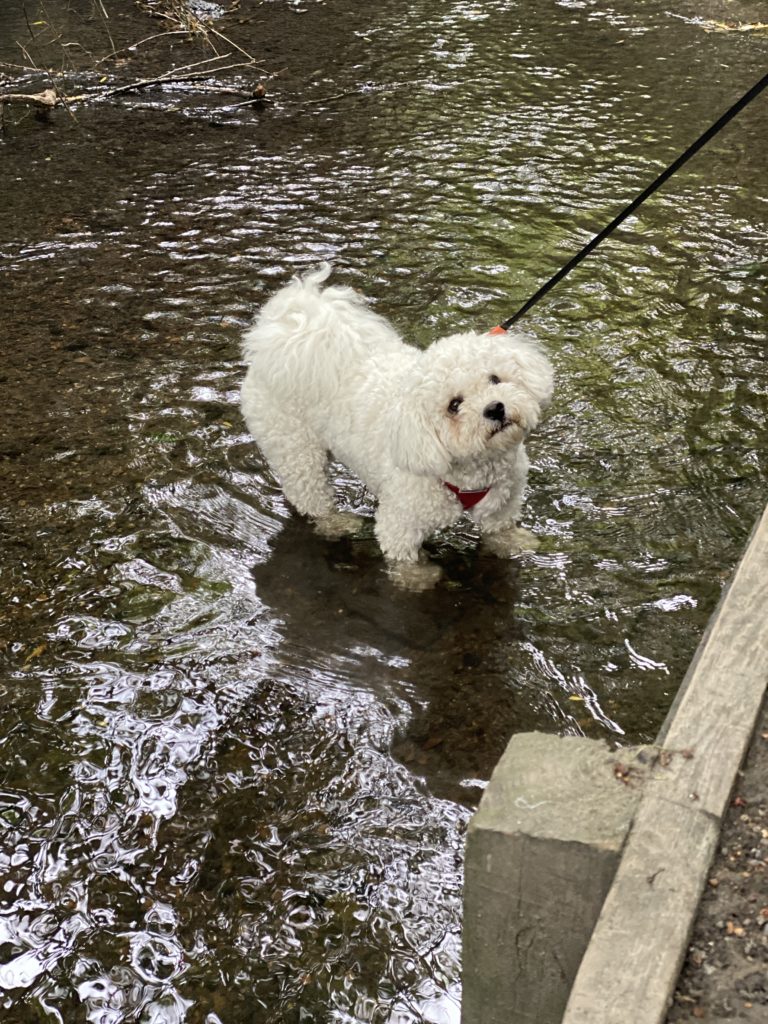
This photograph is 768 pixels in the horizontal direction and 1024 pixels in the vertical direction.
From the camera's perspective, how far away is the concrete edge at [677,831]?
190 cm

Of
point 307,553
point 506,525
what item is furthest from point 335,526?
point 506,525

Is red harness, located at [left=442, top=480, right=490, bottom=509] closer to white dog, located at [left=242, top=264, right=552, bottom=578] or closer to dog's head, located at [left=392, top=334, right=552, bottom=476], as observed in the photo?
white dog, located at [left=242, top=264, right=552, bottom=578]

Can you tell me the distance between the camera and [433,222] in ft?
27.2

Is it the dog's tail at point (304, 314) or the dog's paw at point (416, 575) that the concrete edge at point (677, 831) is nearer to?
the dog's paw at point (416, 575)

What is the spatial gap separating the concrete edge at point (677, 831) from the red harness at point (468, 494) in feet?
5.59

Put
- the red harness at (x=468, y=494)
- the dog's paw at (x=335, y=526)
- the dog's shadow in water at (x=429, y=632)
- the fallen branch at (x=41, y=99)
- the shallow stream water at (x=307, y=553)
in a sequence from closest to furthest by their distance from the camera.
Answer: the shallow stream water at (x=307, y=553), the dog's shadow in water at (x=429, y=632), the red harness at (x=468, y=494), the dog's paw at (x=335, y=526), the fallen branch at (x=41, y=99)

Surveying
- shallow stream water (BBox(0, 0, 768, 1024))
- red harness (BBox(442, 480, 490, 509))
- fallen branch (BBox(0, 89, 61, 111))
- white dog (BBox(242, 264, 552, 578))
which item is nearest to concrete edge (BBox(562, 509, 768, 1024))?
shallow stream water (BBox(0, 0, 768, 1024))

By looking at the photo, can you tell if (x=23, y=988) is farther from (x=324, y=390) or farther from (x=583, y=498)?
(x=583, y=498)

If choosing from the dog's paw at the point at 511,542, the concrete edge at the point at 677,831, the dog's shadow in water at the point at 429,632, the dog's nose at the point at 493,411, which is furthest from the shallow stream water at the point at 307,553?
the concrete edge at the point at 677,831

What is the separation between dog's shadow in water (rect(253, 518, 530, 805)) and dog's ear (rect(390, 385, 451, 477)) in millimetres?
743

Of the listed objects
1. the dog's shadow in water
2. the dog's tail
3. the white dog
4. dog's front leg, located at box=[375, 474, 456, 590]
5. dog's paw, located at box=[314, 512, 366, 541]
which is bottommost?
the dog's shadow in water

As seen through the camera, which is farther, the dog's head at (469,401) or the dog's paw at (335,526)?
the dog's paw at (335,526)

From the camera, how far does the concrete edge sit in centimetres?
190

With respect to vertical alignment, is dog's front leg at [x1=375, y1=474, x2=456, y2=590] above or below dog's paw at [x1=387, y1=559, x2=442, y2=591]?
above
